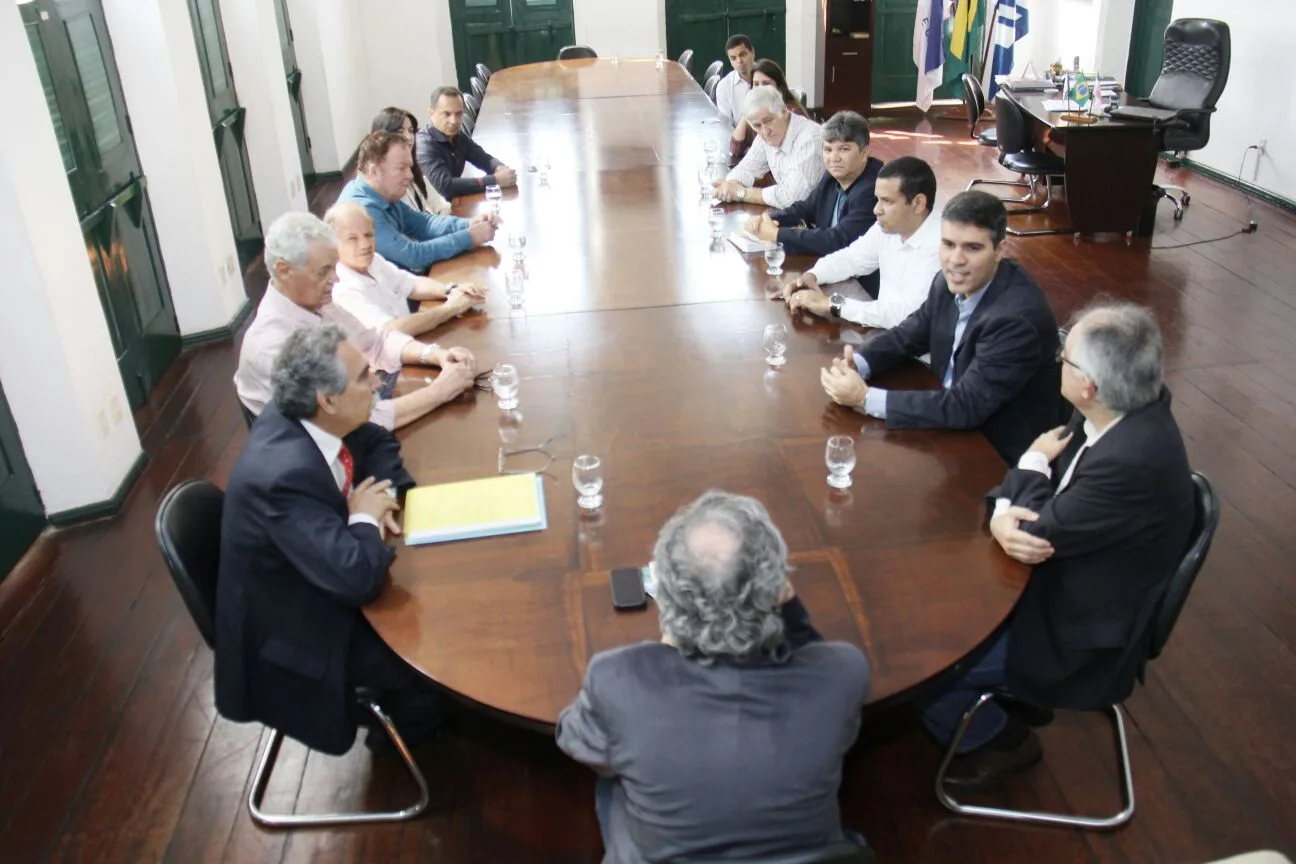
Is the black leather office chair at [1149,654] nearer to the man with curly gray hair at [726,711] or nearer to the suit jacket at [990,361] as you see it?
the suit jacket at [990,361]

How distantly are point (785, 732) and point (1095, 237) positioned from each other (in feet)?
20.9

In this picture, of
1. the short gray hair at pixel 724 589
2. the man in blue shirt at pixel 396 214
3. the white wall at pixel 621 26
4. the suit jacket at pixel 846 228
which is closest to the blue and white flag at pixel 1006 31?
the white wall at pixel 621 26

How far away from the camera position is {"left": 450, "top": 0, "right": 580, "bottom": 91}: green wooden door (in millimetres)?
10922

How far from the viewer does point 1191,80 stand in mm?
7355

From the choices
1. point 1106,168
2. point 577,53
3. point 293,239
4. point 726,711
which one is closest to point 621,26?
point 577,53

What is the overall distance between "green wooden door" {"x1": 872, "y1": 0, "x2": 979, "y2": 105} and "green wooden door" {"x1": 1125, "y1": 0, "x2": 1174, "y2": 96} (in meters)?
1.84

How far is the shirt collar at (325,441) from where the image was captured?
A: 95.5 inches

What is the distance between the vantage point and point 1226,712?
9.77 feet

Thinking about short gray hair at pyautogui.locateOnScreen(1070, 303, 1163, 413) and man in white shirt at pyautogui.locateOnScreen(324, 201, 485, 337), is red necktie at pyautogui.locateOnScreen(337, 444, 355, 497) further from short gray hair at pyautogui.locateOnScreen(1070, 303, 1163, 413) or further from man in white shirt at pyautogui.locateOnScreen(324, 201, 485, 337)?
short gray hair at pyautogui.locateOnScreen(1070, 303, 1163, 413)

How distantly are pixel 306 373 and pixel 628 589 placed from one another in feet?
2.88

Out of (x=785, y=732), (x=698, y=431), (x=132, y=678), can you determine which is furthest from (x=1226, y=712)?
(x=132, y=678)

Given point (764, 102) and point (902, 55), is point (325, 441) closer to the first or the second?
point (764, 102)

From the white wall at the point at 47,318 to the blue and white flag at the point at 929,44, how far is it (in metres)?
8.88

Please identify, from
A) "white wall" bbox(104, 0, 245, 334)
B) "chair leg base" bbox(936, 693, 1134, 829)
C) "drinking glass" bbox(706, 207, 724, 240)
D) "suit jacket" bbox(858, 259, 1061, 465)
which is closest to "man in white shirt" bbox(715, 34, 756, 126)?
"drinking glass" bbox(706, 207, 724, 240)
